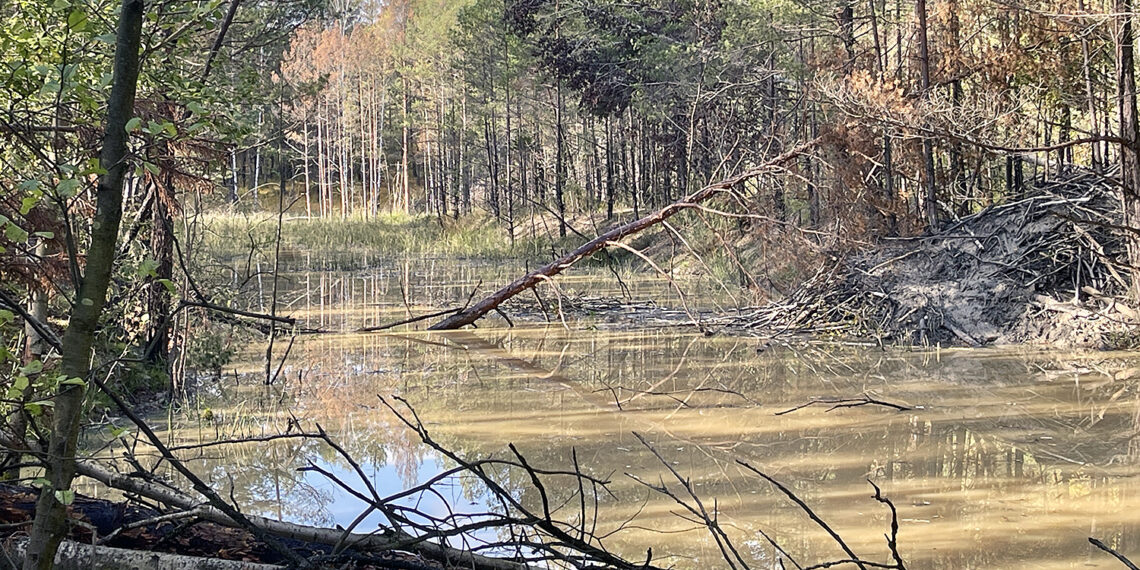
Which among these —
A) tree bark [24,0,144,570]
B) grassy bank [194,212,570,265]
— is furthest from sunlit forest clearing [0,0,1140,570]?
grassy bank [194,212,570,265]

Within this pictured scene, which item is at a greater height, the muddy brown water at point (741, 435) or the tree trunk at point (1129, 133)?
the tree trunk at point (1129, 133)

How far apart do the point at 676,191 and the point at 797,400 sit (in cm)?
2252

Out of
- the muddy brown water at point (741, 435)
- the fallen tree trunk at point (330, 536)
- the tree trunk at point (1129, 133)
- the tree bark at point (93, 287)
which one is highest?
the tree trunk at point (1129, 133)

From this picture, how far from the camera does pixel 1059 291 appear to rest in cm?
1209

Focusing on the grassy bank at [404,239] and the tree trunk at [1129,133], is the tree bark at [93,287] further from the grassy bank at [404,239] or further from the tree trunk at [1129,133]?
the grassy bank at [404,239]

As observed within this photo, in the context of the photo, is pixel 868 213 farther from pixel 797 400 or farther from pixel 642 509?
pixel 642 509

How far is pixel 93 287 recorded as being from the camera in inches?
95.7

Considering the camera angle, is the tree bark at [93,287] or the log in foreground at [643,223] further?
the log in foreground at [643,223]

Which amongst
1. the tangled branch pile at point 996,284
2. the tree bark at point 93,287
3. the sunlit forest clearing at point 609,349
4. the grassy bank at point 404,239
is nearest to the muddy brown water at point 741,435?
the sunlit forest clearing at point 609,349

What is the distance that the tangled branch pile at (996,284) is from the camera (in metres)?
11.7

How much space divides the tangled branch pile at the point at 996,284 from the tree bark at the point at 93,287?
35.3ft

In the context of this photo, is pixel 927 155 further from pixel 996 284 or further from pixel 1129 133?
pixel 1129 133

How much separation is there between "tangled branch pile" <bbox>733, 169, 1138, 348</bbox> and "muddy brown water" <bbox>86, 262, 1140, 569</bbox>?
683 millimetres

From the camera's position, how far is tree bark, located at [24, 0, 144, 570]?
7.95 ft
